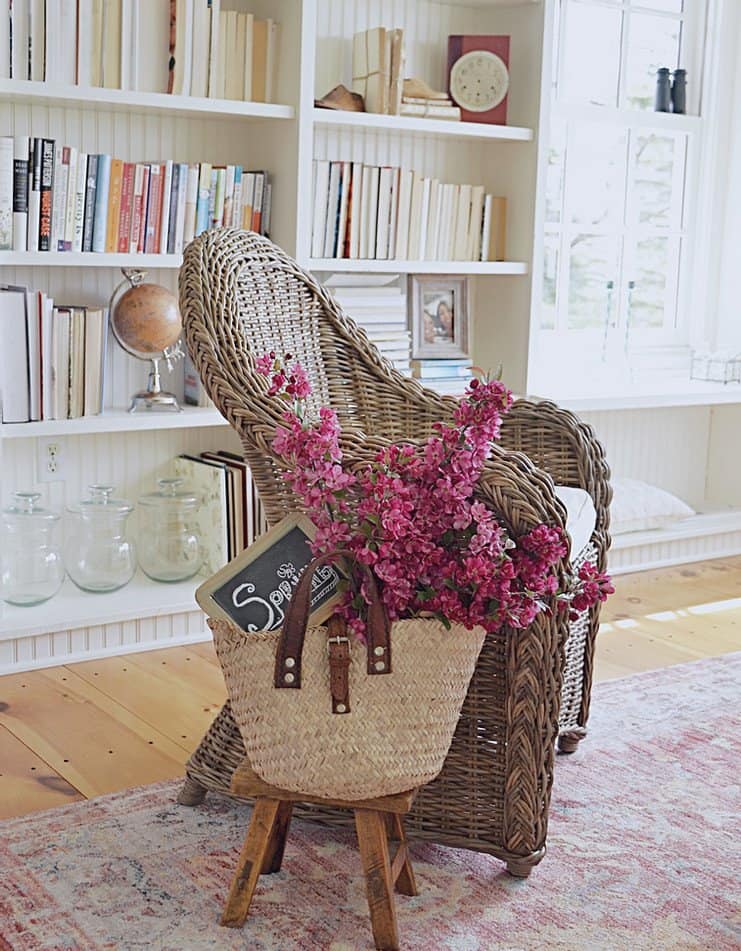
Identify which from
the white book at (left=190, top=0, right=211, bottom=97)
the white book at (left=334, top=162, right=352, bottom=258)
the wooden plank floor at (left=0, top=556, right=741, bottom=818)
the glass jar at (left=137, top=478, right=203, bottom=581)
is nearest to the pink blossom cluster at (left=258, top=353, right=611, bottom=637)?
the wooden plank floor at (left=0, top=556, right=741, bottom=818)

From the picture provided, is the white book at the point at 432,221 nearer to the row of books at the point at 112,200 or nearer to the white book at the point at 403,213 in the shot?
the white book at the point at 403,213

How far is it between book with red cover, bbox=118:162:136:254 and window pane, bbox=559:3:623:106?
60.8 inches

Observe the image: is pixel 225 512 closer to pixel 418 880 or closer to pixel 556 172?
pixel 418 880

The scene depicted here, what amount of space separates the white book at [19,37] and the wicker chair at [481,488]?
33.6 inches

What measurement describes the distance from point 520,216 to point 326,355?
1.36m

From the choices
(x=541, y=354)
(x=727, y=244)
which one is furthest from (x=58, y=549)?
(x=727, y=244)

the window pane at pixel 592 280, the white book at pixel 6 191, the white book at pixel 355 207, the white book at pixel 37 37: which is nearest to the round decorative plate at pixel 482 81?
the white book at pixel 355 207

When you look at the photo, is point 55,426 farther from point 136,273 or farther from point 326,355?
point 326,355

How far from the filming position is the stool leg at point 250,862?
68.5 inches

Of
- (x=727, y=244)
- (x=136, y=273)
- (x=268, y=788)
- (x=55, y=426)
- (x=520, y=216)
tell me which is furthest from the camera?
(x=727, y=244)

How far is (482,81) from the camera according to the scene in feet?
11.4

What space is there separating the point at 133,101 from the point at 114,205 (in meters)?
0.24

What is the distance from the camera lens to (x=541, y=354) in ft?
13.2

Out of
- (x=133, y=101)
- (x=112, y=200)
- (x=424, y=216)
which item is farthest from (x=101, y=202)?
(x=424, y=216)
